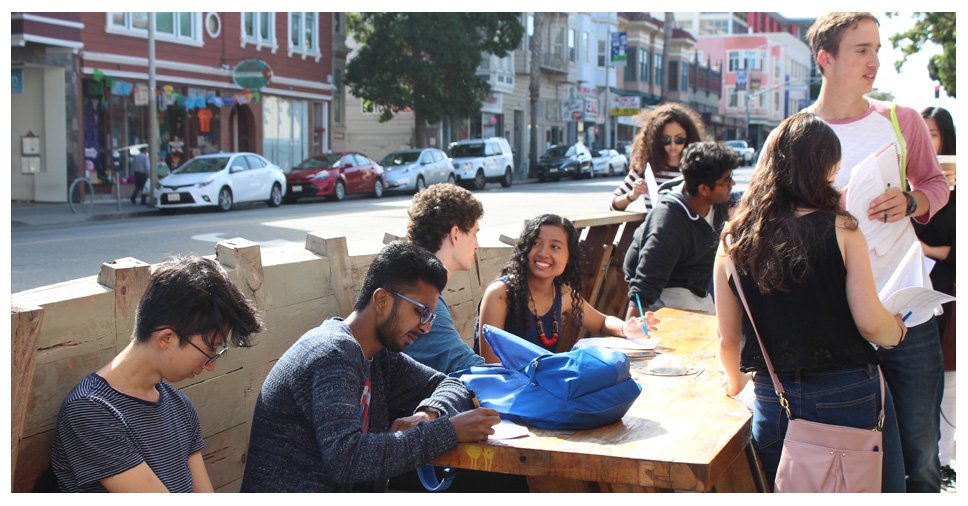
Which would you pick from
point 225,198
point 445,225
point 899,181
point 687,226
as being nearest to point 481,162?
point 225,198

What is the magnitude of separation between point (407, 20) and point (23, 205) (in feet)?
45.8

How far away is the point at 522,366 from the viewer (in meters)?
3.50

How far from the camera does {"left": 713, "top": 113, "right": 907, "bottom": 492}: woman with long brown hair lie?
10.1ft

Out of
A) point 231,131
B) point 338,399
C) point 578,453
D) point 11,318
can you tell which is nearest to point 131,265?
point 11,318

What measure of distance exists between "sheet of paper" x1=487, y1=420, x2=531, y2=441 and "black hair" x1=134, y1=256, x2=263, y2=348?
79 centimetres

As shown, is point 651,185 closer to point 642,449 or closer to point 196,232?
point 642,449

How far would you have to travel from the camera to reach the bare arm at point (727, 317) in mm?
3271

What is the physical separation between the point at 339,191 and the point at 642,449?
24.5 metres

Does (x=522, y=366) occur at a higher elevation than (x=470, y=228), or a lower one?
lower

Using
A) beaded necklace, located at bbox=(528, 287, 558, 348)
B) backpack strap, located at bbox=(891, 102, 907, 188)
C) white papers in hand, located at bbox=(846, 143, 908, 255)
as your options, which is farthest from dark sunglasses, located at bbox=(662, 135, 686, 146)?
white papers in hand, located at bbox=(846, 143, 908, 255)

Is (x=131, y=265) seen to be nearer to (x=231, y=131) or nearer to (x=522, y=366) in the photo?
(x=522, y=366)

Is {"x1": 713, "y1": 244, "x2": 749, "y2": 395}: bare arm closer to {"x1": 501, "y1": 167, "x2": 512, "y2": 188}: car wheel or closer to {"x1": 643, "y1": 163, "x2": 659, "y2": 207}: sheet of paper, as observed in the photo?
{"x1": 643, "y1": 163, "x2": 659, "y2": 207}: sheet of paper

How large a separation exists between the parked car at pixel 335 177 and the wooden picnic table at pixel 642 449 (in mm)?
22959

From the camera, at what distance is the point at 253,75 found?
29000mm
